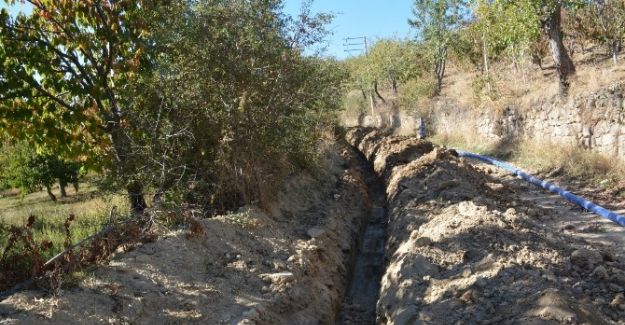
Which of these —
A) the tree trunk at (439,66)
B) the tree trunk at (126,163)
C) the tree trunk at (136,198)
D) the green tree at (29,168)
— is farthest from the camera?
the tree trunk at (439,66)

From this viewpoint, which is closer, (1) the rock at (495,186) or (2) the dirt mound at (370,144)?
(1) the rock at (495,186)

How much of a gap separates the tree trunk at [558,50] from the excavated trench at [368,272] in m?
6.53

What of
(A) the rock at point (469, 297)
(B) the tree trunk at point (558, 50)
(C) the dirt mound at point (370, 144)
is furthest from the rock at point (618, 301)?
(C) the dirt mound at point (370, 144)

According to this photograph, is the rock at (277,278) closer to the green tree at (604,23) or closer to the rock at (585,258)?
the rock at (585,258)

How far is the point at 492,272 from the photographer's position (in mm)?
6145

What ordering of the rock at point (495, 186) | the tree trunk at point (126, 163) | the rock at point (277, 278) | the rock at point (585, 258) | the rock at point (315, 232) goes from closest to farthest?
the rock at point (585, 258)
the rock at point (277, 278)
the tree trunk at point (126, 163)
the rock at point (315, 232)
the rock at point (495, 186)

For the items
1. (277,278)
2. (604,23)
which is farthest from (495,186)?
(604,23)

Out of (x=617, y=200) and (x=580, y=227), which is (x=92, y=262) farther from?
(x=617, y=200)

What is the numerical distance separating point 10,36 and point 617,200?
1167cm

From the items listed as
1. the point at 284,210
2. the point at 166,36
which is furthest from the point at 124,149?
the point at 284,210

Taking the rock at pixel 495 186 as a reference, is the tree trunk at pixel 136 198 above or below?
above

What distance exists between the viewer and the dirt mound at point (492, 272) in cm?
509

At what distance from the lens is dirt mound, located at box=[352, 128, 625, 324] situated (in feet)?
16.7

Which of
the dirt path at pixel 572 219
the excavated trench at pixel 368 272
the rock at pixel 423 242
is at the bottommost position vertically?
the excavated trench at pixel 368 272
